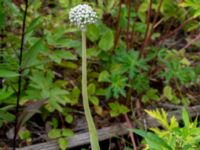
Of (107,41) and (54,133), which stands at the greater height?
(107,41)

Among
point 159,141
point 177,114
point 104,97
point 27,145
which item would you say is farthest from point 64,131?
point 159,141

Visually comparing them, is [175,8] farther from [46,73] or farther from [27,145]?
[27,145]

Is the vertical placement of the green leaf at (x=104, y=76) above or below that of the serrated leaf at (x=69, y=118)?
above

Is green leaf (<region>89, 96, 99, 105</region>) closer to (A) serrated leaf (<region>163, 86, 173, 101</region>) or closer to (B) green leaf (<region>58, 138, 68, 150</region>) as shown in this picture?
(B) green leaf (<region>58, 138, 68, 150</region>)

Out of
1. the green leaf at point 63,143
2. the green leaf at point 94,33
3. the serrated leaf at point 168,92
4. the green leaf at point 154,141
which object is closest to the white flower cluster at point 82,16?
the green leaf at point 154,141

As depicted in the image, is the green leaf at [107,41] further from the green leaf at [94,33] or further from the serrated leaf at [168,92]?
the serrated leaf at [168,92]

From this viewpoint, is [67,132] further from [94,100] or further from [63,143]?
[94,100]

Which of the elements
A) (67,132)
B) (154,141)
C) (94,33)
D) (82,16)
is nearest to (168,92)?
(94,33)

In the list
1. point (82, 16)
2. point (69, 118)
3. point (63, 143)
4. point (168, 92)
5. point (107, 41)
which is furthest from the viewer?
point (168, 92)
